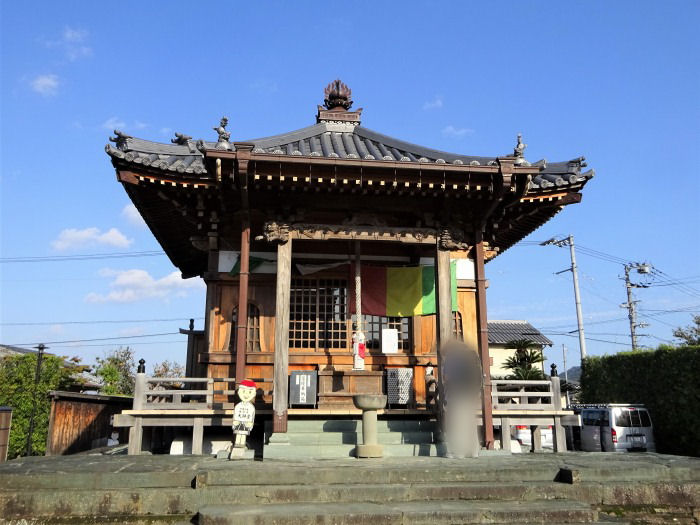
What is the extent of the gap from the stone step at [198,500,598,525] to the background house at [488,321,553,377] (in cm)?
3080

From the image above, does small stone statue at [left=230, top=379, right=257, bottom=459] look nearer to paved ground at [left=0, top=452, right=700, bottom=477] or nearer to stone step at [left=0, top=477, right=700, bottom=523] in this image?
paved ground at [left=0, top=452, right=700, bottom=477]

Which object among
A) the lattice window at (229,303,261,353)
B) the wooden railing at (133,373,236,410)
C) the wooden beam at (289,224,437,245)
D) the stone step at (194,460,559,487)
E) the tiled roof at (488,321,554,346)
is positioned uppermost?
the tiled roof at (488,321,554,346)

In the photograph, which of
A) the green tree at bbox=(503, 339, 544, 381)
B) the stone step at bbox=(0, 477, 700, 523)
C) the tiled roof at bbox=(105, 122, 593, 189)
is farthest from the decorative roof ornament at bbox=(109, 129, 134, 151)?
the green tree at bbox=(503, 339, 544, 381)

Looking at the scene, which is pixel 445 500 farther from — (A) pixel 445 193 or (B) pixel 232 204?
(B) pixel 232 204

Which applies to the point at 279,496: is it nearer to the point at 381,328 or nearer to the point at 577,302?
the point at 381,328

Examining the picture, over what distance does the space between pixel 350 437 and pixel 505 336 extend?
3210 centimetres

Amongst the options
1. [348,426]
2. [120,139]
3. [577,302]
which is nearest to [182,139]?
[120,139]

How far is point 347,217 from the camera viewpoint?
37.1 ft

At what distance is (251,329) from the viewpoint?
12086mm

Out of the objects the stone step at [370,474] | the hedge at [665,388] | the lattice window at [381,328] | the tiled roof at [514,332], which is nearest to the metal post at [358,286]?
the lattice window at [381,328]

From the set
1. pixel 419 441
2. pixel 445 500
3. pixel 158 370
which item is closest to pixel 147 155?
pixel 419 441

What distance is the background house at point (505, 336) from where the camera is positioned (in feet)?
120

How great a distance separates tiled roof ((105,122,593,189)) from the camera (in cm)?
1023

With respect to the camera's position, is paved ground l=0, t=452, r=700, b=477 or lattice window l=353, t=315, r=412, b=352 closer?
Answer: paved ground l=0, t=452, r=700, b=477
